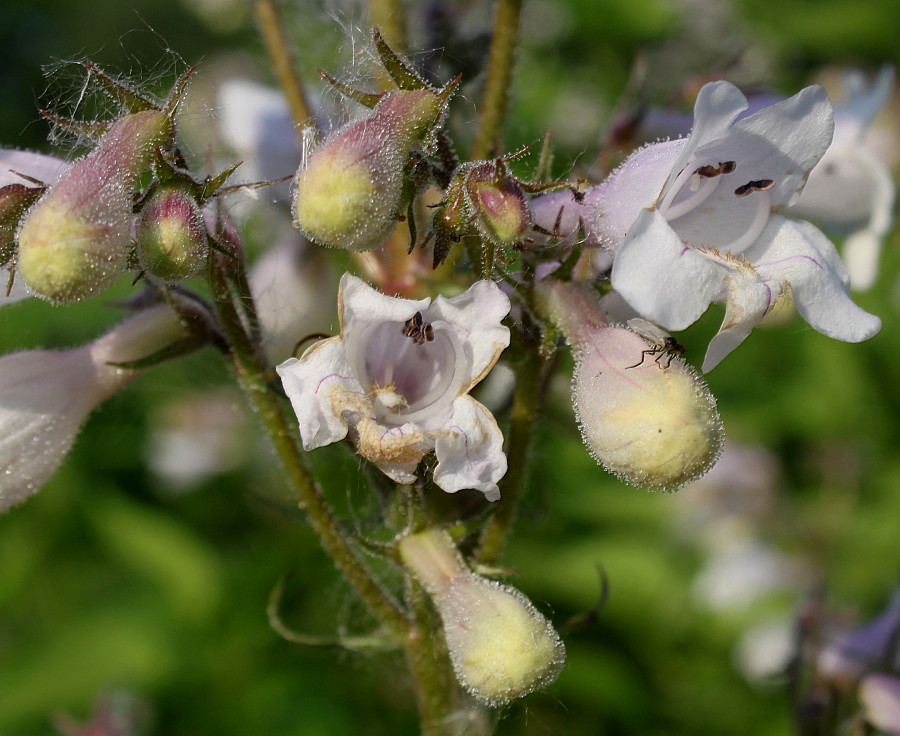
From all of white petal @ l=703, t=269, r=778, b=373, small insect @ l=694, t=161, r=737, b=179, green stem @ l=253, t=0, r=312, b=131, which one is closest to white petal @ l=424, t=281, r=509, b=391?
white petal @ l=703, t=269, r=778, b=373

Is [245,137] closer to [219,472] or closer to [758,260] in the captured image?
[758,260]

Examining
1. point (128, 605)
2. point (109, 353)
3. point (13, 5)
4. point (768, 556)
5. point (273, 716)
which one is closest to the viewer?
point (109, 353)

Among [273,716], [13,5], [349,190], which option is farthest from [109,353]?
[13,5]

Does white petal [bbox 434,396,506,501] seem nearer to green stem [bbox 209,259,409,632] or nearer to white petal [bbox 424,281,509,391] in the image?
white petal [bbox 424,281,509,391]

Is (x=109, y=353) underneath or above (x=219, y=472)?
above

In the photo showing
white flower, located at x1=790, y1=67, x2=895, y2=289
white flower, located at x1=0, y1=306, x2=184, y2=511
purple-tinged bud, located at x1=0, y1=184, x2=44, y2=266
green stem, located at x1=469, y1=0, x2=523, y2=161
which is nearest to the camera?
purple-tinged bud, located at x1=0, y1=184, x2=44, y2=266
